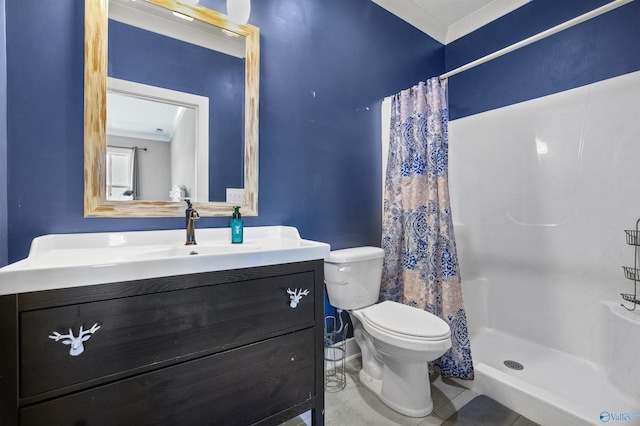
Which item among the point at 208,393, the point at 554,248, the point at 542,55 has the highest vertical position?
the point at 542,55

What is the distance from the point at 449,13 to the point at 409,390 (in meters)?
2.84

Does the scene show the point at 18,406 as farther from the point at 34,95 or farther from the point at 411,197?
the point at 411,197

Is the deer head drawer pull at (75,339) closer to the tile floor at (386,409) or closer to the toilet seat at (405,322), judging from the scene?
the tile floor at (386,409)

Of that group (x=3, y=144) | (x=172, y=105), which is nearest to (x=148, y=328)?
(x=3, y=144)

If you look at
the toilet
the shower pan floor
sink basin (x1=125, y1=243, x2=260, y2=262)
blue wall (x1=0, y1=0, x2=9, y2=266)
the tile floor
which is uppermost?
blue wall (x1=0, y1=0, x2=9, y2=266)

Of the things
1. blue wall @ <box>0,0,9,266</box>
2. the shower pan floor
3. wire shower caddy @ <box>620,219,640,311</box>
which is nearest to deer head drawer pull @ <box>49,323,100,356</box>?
blue wall @ <box>0,0,9,266</box>

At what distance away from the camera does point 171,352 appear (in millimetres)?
920

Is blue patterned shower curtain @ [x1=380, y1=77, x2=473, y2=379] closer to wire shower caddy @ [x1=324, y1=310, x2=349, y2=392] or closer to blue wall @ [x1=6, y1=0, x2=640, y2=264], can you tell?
blue wall @ [x1=6, y1=0, x2=640, y2=264]

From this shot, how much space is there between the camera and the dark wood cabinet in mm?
747

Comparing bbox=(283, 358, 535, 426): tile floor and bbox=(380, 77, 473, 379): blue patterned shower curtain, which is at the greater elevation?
bbox=(380, 77, 473, 379): blue patterned shower curtain

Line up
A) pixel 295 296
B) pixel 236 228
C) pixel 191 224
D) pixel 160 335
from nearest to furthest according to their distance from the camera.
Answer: pixel 160 335 < pixel 295 296 < pixel 191 224 < pixel 236 228

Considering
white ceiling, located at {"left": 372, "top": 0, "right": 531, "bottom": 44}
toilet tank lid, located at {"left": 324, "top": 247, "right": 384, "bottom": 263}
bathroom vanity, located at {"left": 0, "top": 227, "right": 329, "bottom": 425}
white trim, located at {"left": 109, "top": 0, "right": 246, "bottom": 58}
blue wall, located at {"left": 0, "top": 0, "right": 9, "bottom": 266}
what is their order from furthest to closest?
white ceiling, located at {"left": 372, "top": 0, "right": 531, "bottom": 44} < toilet tank lid, located at {"left": 324, "top": 247, "right": 384, "bottom": 263} < white trim, located at {"left": 109, "top": 0, "right": 246, "bottom": 58} < blue wall, located at {"left": 0, "top": 0, "right": 9, "bottom": 266} < bathroom vanity, located at {"left": 0, "top": 227, "right": 329, "bottom": 425}

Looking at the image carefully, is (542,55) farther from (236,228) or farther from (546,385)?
(236,228)

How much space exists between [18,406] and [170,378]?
352mm
